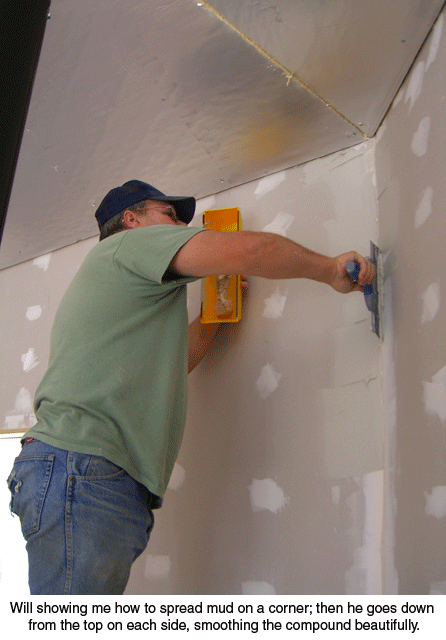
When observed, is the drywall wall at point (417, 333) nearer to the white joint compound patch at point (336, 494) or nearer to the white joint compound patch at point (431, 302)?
the white joint compound patch at point (431, 302)

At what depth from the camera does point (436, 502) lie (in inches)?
45.3

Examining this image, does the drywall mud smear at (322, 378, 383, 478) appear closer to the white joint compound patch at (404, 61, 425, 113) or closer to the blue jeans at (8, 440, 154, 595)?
the blue jeans at (8, 440, 154, 595)

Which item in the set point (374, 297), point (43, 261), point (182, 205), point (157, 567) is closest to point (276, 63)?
point (182, 205)

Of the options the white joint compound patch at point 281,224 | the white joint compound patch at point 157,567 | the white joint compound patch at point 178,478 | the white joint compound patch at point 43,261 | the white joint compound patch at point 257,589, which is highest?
the white joint compound patch at point 43,261

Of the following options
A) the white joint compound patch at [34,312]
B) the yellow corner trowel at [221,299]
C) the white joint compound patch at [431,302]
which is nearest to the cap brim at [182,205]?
the yellow corner trowel at [221,299]

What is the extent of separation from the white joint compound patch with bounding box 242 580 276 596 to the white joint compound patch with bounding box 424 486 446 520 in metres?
0.58

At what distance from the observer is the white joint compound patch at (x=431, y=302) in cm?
122

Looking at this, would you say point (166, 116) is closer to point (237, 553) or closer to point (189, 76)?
point (189, 76)

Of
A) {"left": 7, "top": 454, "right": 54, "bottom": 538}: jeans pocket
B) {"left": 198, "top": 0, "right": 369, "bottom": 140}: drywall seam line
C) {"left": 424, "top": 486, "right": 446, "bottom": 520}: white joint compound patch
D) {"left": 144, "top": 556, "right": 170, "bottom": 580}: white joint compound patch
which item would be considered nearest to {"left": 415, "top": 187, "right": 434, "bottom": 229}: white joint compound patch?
{"left": 198, "top": 0, "right": 369, "bottom": 140}: drywall seam line

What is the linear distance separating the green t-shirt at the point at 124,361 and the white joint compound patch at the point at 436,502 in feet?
1.99

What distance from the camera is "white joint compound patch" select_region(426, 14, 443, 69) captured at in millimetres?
1331

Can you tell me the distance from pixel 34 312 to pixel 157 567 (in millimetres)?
1450

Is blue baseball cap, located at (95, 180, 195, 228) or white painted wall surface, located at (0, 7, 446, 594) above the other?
blue baseball cap, located at (95, 180, 195, 228)
